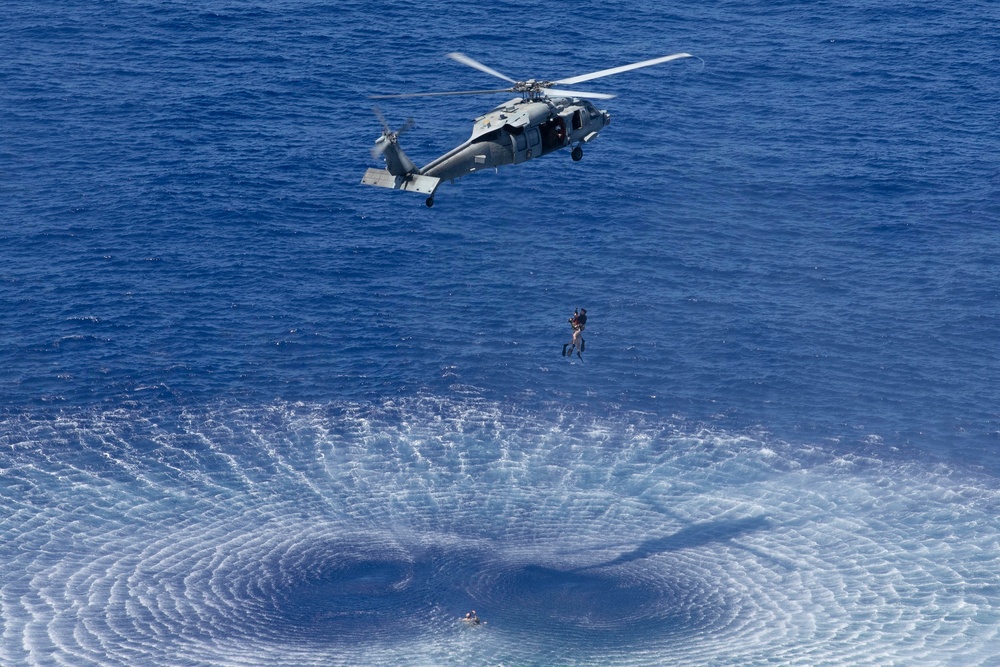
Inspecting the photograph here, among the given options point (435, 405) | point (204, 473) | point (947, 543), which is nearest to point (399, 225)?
point (435, 405)

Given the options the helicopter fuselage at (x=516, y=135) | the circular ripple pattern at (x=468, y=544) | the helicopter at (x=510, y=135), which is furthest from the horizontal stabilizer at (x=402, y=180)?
the circular ripple pattern at (x=468, y=544)

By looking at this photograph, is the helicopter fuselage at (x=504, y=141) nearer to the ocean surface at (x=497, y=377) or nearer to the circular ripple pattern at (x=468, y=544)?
the circular ripple pattern at (x=468, y=544)

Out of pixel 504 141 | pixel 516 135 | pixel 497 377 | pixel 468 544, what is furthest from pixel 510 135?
pixel 497 377

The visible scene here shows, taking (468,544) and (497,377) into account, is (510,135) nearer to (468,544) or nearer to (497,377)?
(468,544)

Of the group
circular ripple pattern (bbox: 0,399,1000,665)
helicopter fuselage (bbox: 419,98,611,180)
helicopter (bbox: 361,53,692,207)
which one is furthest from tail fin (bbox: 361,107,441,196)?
circular ripple pattern (bbox: 0,399,1000,665)

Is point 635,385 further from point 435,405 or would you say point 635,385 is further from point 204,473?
point 204,473

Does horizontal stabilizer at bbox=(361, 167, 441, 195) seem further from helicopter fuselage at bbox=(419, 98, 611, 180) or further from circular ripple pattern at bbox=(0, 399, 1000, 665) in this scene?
circular ripple pattern at bbox=(0, 399, 1000, 665)
